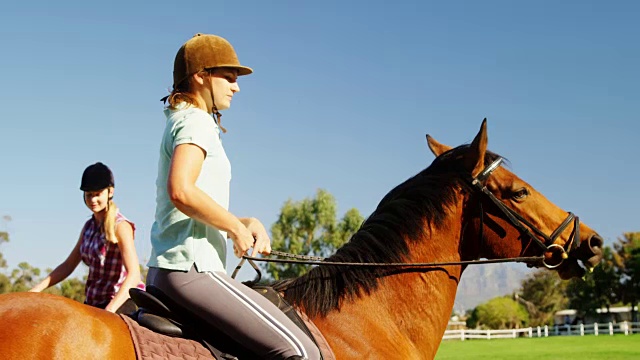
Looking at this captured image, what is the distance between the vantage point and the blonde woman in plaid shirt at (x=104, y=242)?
20.3 ft

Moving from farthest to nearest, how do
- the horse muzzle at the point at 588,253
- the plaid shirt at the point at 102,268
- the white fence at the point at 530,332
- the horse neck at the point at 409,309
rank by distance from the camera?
1. the white fence at the point at 530,332
2. the plaid shirt at the point at 102,268
3. the horse muzzle at the point at 588,253
4. the horse neck at the point at 409,309

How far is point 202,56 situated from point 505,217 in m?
2.66

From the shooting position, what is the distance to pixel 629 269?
7844 cm

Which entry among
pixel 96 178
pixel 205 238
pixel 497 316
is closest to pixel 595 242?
pixel 205 238

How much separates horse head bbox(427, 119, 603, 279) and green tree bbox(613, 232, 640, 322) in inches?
3092

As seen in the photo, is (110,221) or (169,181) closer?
(169,181)

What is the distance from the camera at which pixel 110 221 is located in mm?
6215

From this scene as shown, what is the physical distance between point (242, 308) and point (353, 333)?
3.10 ft

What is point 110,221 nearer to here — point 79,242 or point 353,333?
point 79,242

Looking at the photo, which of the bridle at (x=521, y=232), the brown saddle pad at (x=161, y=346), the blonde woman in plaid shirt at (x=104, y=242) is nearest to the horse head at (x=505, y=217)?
the bridle at (x=521, y=232)

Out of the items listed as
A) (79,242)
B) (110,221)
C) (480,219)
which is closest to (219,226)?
(480,219)

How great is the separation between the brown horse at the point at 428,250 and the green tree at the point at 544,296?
10225 centimetres

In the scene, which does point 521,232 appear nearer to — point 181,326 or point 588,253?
point 588,253

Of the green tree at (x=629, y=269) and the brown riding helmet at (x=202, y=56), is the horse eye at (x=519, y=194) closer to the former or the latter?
the brown riding helmet at (x=202, y=56)
